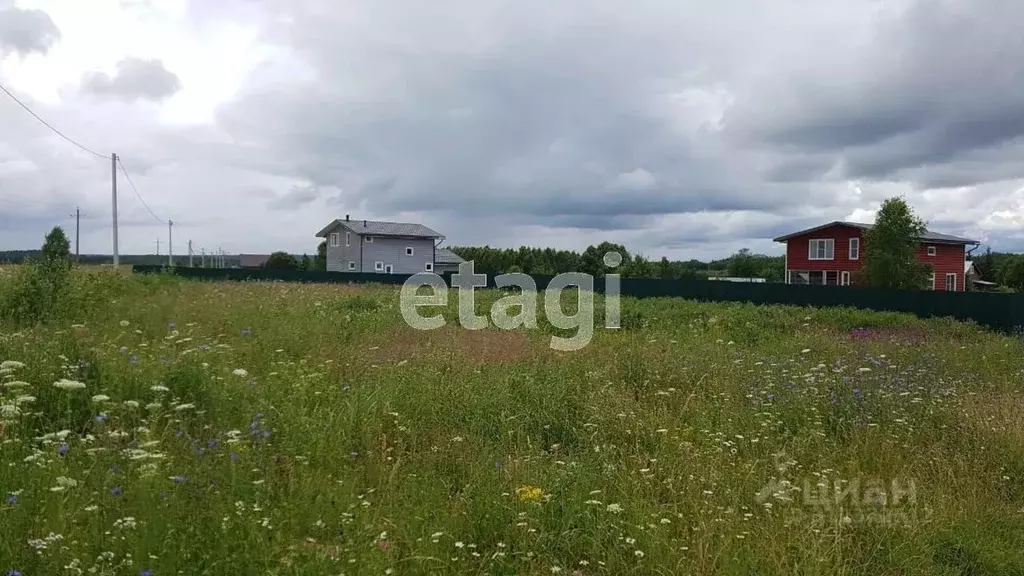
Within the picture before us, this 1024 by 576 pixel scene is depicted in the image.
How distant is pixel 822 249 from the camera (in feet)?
129

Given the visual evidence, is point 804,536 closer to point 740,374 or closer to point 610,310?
point 740,374

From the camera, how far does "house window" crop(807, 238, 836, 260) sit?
38625 millimetres

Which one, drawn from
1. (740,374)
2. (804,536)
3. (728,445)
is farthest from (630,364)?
(804,536)

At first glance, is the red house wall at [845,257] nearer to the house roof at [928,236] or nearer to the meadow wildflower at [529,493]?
the house roof at [928,236]

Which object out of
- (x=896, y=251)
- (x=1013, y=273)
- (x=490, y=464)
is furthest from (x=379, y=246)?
(x=1013, y=273)

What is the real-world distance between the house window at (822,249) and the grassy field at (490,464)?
34.2 metres

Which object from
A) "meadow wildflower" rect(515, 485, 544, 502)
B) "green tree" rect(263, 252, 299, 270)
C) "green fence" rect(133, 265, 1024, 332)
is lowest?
"meadow wildflower" rect(515, 485, 544, 502)

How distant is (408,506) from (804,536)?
208 cm

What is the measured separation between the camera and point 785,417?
5328 millimetres

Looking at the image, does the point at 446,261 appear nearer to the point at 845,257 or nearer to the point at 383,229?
the point at 383,229

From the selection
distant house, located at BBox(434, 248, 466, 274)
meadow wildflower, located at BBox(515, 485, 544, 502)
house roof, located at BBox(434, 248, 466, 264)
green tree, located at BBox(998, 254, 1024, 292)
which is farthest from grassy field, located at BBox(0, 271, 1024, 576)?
green tree, located at BBox(998, 254, 1024, 292)

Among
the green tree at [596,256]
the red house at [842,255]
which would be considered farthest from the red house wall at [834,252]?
the green tree at [596,256]

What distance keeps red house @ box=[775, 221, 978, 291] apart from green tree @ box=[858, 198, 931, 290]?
21.4ft

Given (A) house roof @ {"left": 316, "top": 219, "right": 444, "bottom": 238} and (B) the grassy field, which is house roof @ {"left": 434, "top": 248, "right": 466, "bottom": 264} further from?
(B) the grassy field
